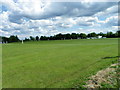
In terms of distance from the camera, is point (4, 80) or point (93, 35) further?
point (93, 35)

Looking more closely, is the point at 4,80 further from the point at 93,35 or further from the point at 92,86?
the point at 93,35

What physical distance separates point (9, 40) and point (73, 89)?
109 metres

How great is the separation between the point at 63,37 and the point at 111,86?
101 metres

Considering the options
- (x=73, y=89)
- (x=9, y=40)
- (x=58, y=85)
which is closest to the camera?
(x=73, y=89)

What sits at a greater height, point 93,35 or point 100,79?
point 93,35

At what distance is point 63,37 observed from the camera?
104 metres

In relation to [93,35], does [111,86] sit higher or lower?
lower

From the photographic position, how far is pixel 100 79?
15.5ft

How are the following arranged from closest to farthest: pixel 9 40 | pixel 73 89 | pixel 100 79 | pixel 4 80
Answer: pixel 73 89 < pixel 100 79 < pixel 4 80 < pixel 9 40

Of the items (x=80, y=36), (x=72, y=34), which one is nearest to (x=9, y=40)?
(x=72, y=34)

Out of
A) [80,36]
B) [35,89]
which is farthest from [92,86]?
[80,36]

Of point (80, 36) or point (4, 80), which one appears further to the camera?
point (80, 36)

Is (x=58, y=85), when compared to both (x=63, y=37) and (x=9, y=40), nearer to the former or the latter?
(x=63, y=37)

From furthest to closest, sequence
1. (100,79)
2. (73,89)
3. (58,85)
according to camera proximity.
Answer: (100,79) → (58,85) → (73,89)
